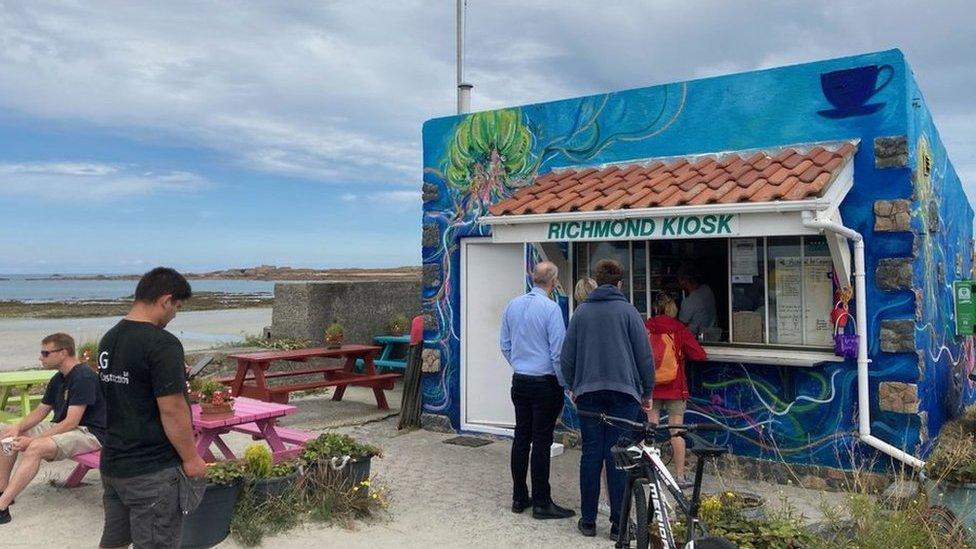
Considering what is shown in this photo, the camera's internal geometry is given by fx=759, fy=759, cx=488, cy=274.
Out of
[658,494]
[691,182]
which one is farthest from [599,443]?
[691,182]

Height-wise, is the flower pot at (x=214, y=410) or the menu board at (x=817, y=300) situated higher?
the menu board at (x=817, y=300)

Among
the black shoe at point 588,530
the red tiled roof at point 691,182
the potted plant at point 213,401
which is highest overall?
the red tiled roof at point 691,182

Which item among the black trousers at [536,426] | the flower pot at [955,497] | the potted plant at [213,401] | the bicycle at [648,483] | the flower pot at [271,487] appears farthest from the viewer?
the potted plant at [213,401]

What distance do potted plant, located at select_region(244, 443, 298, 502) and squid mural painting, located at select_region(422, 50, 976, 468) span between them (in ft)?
10.7

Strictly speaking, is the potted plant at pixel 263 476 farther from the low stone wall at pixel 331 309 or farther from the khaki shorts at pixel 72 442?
the low stone wall at pixel 331 309

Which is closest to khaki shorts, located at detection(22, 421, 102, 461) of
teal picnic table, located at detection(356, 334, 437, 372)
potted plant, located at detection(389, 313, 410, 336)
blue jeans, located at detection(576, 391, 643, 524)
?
blue jeans, located at detection(576, 391, 643, 524)

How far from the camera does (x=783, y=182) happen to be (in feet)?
18.9

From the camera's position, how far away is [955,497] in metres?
5.07

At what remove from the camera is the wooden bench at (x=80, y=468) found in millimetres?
5680

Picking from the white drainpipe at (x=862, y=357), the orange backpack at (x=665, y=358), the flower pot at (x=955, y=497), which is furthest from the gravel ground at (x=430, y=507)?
the orange backpack at (x=665, y=358)

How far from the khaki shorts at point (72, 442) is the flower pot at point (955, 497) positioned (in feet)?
Result: 19.4

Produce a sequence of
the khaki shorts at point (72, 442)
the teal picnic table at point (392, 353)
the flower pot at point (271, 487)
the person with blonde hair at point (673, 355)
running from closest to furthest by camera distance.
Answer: the flower pot at point (271, 487), the khaki shorts at point (72, 442), the person with blonde hair at point (673, 355), the teal picnic table at point (392, 353)

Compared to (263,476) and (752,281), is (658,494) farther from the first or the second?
(752,281)

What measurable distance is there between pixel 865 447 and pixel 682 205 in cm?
242
